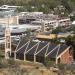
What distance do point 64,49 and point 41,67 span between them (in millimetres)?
1726

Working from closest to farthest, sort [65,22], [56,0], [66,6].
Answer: [65,22]
[66,6]
[56,0]

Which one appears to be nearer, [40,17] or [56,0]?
[40,17]

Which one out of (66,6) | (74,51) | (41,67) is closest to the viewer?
(41,67)

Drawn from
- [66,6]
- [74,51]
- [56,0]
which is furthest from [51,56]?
[56,0]

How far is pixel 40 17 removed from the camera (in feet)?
94.2

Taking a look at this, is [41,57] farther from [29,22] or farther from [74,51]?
[29,22]

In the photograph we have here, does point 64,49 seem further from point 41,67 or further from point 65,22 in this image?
point 65,22

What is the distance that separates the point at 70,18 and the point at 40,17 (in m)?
2.70

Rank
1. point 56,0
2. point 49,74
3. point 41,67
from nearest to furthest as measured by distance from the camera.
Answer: point 49,74 → point 41,67 → point 56,0

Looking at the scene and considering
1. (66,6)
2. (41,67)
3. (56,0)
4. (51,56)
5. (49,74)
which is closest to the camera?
(49,74)

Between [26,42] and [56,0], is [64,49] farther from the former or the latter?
[56,0]

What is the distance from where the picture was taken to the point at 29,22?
28.2 metres

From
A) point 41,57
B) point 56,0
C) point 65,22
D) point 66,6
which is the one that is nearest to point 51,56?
point 41,57

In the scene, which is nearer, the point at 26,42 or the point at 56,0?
the point at 26,42
